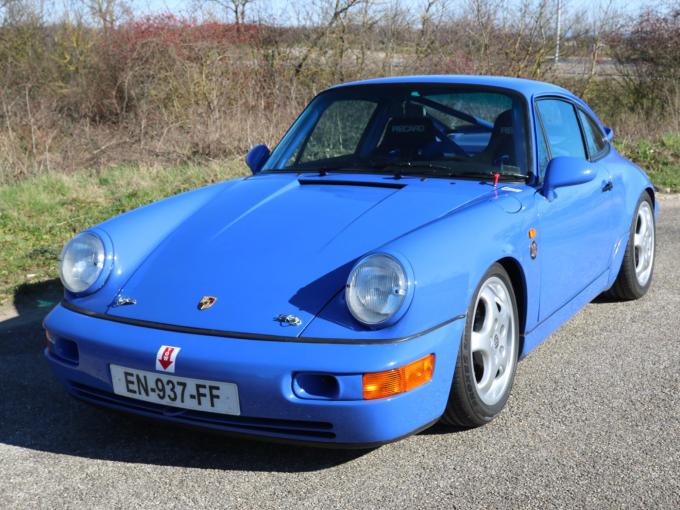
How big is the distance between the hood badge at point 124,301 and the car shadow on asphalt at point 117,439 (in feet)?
1.39

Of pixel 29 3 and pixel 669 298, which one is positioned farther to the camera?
pixel 29 3

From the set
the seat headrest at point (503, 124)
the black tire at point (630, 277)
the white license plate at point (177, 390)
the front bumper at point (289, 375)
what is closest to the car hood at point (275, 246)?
the front bumper at point (289, 375)

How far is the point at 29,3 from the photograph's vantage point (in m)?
15.7

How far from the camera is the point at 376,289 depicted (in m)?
2.91

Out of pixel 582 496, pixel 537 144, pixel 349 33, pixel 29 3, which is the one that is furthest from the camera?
pixel 29 3

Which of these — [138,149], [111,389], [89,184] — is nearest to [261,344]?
[111,389]

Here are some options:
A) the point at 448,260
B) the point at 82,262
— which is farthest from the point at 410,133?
the point at 82,262

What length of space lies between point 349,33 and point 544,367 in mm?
10885

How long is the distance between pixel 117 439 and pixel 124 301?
22.8 inches

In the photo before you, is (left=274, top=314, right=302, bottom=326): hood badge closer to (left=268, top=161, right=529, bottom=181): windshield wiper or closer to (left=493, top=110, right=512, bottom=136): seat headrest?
(left=268, top=161, right=529, bottom=181): windshield wiper

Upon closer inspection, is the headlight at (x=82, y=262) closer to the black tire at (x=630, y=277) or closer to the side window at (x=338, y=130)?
the side window at (x=338, y=130)

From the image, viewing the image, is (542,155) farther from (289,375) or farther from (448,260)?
(289,375)

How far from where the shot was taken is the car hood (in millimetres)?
3045

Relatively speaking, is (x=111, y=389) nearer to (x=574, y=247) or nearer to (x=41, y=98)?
(x=574, y=247)
